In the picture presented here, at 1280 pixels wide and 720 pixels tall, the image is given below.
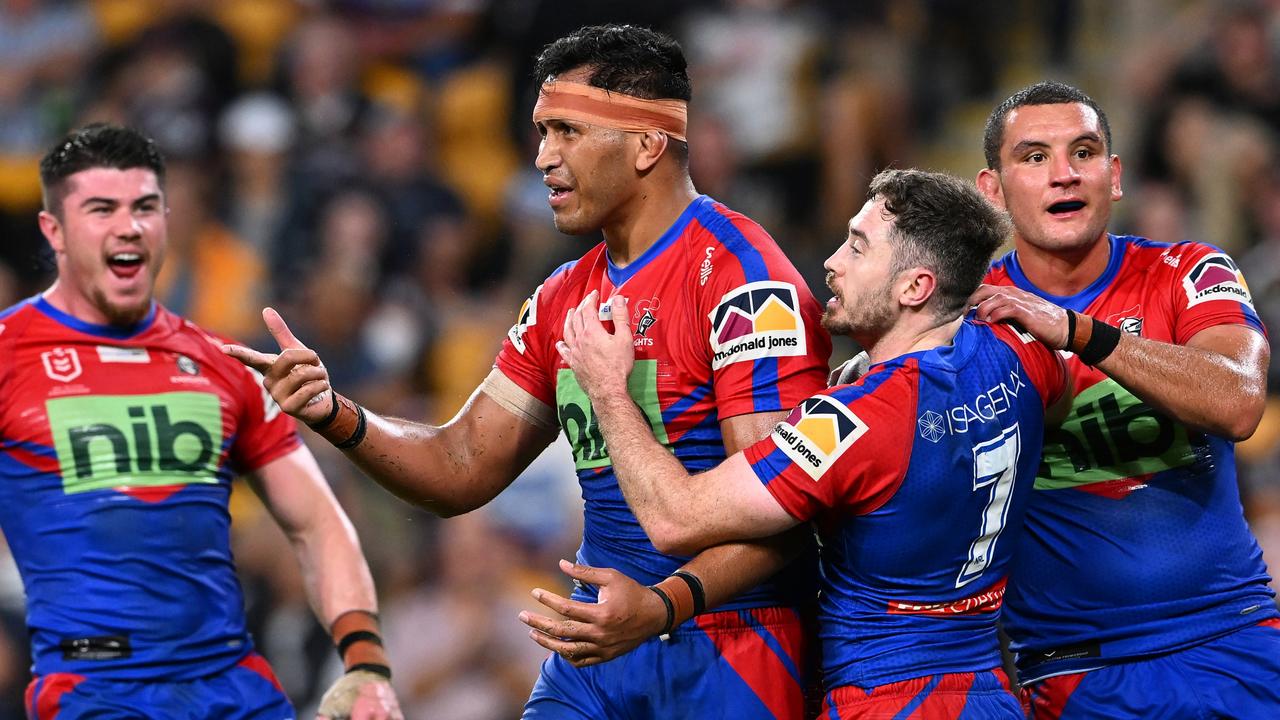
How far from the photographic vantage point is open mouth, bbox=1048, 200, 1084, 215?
4406mm

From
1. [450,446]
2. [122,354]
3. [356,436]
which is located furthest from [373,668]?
[122,354]

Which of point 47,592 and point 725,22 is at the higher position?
point 725,22

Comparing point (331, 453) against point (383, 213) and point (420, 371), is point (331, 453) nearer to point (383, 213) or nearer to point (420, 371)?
point (420, 371)

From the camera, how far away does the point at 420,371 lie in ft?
30.6

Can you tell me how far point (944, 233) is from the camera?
3.94 m

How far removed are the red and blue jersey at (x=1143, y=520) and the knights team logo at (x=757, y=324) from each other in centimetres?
91

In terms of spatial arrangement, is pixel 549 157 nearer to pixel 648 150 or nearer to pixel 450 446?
pixel 648 150

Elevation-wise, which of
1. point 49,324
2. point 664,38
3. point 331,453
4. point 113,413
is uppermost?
point 664,38

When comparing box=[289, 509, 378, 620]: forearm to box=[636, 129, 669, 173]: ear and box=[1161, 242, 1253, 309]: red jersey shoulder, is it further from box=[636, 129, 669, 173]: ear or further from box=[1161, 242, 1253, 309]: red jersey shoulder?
box=[1161, 242, 1253, 309]: red jersey shoulder

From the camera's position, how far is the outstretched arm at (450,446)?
440 centimetres

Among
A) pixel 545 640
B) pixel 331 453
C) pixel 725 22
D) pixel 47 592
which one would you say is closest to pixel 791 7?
pixel 725 22

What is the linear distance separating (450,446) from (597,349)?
2.95ft

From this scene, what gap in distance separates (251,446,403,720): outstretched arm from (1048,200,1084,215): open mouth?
2562 millimetres

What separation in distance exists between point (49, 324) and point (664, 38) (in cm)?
239
